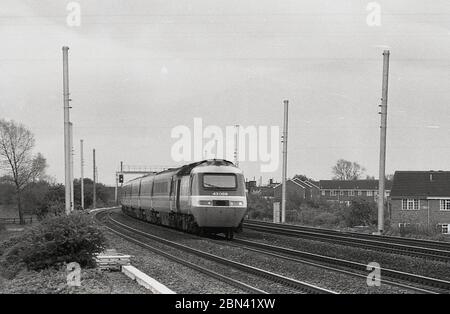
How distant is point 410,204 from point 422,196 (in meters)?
1.62

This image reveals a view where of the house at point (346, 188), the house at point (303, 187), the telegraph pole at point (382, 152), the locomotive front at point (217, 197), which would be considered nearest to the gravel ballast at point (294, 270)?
the locomotive front at point (217, 197)

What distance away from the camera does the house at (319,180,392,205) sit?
122812 mm

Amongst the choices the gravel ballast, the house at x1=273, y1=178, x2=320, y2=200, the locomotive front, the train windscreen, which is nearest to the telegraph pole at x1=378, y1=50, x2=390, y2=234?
the locomotive front

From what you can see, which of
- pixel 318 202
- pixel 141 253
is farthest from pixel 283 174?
pixel 318 202

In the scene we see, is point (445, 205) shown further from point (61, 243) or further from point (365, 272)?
point (61, 243)

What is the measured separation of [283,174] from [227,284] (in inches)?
1083

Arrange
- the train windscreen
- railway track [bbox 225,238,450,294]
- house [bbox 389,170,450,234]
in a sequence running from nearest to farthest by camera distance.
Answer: railway track [bbox 225,238,450,294] < the train windscreen < house [bbox 389,170,450,234]

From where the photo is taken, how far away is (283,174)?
40.2 meters

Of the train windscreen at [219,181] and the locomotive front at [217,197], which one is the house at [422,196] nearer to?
the locomotive front at [217,197]

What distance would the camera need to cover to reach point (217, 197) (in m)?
25.8

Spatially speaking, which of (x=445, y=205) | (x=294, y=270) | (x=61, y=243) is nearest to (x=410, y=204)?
(x=445, y=205)

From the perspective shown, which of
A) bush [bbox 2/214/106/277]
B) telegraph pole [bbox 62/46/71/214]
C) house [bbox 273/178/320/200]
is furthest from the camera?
house [bbox 273/178/320/200]

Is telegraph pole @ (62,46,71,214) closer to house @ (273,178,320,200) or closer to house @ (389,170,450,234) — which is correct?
house @ (389,170,450,234)
